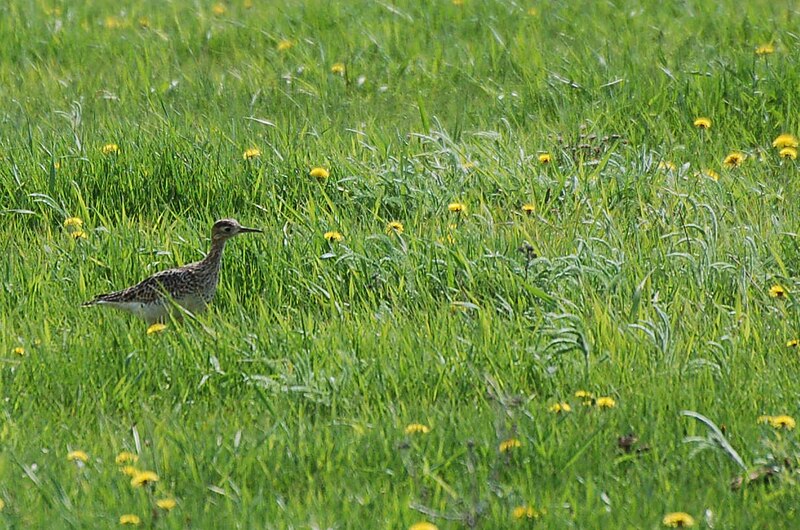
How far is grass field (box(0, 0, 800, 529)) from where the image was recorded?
395 centimetres

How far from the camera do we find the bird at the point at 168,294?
5176 millimetres

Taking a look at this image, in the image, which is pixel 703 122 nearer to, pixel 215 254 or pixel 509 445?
pixel 215 254

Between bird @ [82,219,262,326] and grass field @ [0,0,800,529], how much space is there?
0.09m

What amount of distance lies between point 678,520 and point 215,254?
99.9 inches

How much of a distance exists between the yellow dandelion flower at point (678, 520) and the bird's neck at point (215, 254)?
2.45 m

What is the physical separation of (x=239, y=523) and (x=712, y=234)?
270 centimetres

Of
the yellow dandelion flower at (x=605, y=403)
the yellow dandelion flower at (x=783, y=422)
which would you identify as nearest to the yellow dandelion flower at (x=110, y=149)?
the yellow dandelion flower at (x=605, y=403)

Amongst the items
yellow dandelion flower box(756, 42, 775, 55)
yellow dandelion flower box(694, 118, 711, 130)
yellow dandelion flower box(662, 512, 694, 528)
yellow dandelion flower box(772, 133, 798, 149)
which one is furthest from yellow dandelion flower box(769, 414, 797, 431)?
yellow dandelion flower box(756, 42, 775, 55)

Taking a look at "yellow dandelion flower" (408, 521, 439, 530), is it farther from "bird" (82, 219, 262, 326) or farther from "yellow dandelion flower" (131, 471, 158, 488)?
"bird" (82, 219, 262, 326)

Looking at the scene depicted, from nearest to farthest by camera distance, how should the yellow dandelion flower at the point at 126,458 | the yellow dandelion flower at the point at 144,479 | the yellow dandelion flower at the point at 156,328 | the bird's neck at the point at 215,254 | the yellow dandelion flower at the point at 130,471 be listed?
the yellow dandelion flower at the point at 144,479
the yellow dandelion flower at the point at 130,471
the yellow dandelion flower at the point at 126,458
the yellow dandelion flower at the point at 156,328
the bird's neck at the point at 215,254

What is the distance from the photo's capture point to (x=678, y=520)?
360 cm

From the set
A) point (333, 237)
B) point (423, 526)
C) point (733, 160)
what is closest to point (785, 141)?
point (733, 160)

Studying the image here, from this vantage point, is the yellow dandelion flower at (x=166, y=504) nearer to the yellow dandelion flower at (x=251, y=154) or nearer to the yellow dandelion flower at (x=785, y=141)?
the yellow dandelion flower at (x=251, y=154)

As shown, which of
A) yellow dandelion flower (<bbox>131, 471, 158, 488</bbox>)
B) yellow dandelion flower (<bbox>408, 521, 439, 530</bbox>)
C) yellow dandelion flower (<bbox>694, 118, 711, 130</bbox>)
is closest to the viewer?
yellow dandelion flower (<bbox>408, 521, 439, 530</bbox>)
